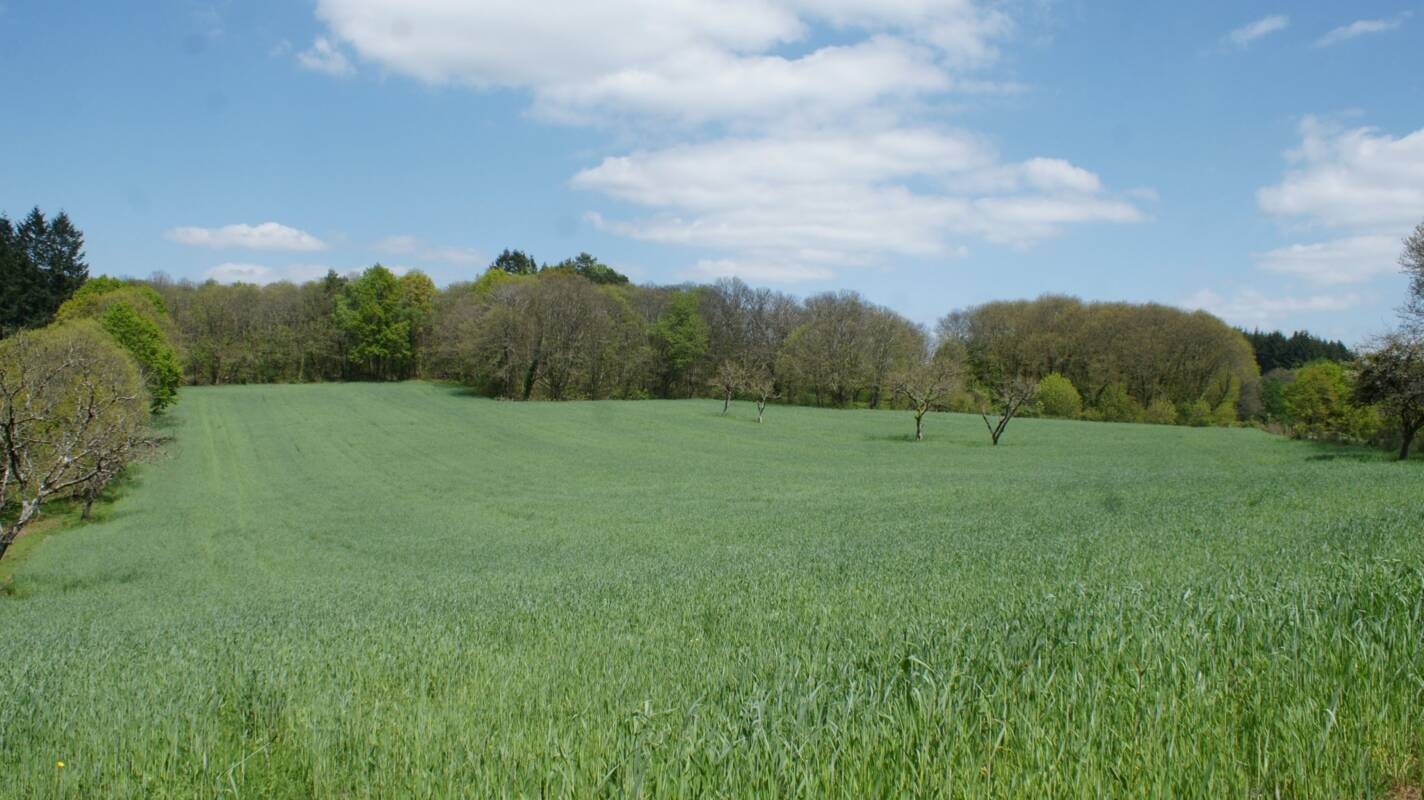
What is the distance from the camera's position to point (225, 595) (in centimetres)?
1852

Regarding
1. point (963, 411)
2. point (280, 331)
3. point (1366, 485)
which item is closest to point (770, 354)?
point (963, 411)

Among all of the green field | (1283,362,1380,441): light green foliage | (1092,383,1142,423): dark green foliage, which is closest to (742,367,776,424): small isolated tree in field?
(1092,383,1142,423): dark green foliage

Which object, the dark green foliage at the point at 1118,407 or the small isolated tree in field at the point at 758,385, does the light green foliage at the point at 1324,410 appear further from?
the small isolated tree in field at the point at 758,385

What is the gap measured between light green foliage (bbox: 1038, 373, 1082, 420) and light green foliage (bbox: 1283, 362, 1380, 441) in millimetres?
16852

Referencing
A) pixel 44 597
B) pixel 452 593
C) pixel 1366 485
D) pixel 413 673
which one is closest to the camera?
pixel 413 673

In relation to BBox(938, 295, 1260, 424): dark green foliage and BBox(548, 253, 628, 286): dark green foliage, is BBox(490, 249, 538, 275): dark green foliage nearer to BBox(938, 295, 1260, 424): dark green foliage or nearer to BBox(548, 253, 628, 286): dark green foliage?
BBox(548, 253, 628, 286): dark green foliage

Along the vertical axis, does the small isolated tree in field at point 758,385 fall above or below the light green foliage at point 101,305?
below

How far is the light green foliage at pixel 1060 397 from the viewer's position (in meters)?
77.0

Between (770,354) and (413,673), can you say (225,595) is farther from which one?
(770,354)

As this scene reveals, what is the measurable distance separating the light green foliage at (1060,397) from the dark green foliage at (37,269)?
9331 centimetres

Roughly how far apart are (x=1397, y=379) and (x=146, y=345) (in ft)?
243

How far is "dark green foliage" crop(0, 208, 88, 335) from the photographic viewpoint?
69.8 metres

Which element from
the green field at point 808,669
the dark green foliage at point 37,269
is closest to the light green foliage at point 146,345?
the dark green foliage at point 37,269

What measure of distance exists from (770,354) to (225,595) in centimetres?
7452
